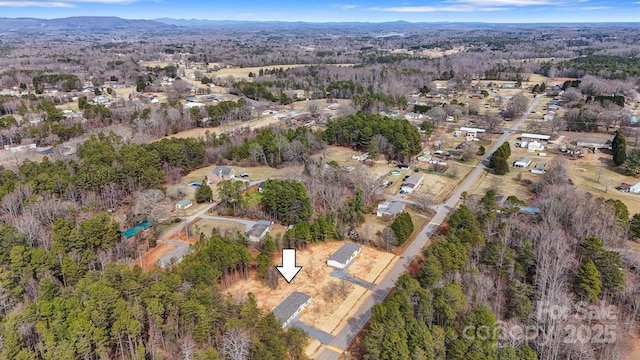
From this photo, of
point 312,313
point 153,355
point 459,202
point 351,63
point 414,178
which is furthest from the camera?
point 351,63

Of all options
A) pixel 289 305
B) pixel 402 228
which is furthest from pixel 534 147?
pixel 289 305

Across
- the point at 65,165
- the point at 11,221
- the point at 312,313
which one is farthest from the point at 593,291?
the point at 65,165

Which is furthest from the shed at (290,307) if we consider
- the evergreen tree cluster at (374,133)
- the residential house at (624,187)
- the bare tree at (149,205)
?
the residential house at (624,187)

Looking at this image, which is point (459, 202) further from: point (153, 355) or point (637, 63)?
point (637, 63)

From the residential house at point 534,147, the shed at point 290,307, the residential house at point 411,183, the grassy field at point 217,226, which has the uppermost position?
the residential house at point 534,147

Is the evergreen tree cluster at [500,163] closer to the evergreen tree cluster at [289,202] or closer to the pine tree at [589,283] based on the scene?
the pine tree at [589,283]

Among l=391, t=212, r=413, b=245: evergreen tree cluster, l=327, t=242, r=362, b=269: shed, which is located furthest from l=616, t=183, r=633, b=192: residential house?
l=327, t=242, r=362, b=269: shed
